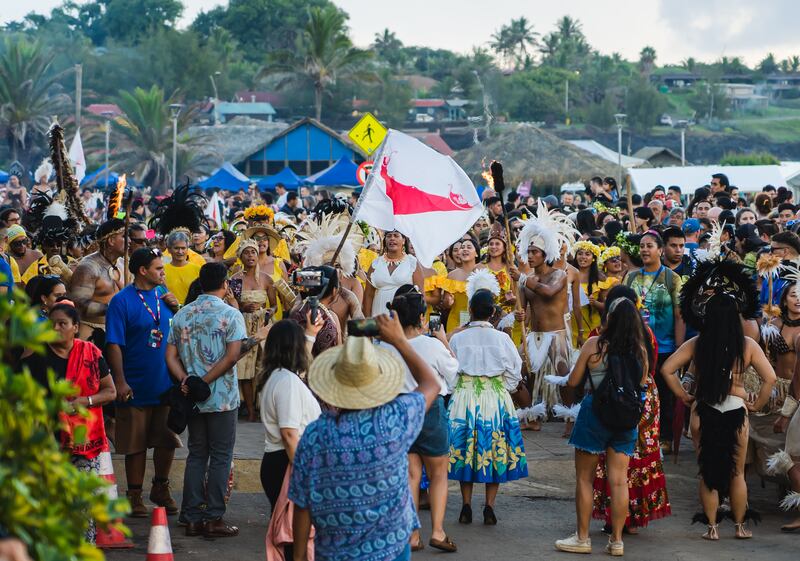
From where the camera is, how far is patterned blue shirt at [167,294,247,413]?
8.62 m

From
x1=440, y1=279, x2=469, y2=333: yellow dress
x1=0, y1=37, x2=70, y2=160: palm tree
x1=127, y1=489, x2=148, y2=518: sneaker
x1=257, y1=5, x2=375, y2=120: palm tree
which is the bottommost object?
x1=127, y1=489, x2=148, y2=518: sneaker

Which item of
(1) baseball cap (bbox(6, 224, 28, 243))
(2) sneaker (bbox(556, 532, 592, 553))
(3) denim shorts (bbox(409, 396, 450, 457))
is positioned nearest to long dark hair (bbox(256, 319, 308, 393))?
(3) denim shorts (bbox(409, 396, 450, 457))

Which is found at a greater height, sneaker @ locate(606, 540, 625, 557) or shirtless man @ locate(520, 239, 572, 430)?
shirtless man @ locate(520, 239, 572, 430)

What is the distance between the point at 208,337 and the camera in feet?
28.3

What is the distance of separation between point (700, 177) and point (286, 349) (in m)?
25.9

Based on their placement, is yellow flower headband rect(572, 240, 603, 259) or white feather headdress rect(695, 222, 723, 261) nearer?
yellow flower headband rect(572, 240, 603, 259)

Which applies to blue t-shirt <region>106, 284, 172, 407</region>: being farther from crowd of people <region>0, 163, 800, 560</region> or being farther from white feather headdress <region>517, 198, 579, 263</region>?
white feather headdress <region>517, 198, 579, 263</region>

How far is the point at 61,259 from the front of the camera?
1216 centimetres

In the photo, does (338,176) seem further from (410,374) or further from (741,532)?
(410,374)

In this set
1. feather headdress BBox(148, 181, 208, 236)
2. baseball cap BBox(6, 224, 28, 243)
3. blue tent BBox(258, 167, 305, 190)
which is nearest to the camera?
baseball cap BBox(6, 224, 28, 243)

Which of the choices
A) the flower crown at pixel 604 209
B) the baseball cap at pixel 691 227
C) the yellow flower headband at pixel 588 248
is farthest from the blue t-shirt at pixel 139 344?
the flower crown at pixel 604 209

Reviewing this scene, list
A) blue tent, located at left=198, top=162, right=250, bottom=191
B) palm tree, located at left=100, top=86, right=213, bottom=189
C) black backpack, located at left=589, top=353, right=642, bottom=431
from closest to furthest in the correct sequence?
black backpack, located at left=589, top=353, right=642, bottom=431
blue tent, located at left=198, top=162, right=250, bottom=191
palm tree, located at left=100, top=86, right=213, bottom=189

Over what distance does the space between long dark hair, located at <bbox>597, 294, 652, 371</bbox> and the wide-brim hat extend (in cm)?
296

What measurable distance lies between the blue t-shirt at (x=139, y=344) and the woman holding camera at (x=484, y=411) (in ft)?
6.96
